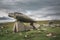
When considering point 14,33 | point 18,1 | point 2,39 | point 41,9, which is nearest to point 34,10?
point 41,9

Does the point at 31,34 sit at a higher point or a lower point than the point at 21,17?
lower

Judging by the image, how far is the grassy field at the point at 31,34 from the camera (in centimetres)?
182

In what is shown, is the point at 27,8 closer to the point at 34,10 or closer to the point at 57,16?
the point at 34,10

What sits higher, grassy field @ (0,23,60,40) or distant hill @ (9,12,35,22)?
distant hill @ (9,12,35,22)

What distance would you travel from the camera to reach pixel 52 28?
1.85 m

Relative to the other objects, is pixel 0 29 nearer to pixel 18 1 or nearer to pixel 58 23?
pixel 18 1

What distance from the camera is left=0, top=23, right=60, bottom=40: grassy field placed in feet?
5.98

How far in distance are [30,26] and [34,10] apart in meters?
0.19

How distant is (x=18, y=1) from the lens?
188cm

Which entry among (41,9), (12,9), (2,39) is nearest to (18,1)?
(12,9)

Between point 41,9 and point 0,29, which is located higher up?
point 41,9

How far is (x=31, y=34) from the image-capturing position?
1.84 meters

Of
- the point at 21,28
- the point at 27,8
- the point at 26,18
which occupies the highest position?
the point at 27,8

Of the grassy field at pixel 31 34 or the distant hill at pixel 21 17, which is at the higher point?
the distant hill at pixel 21 17
